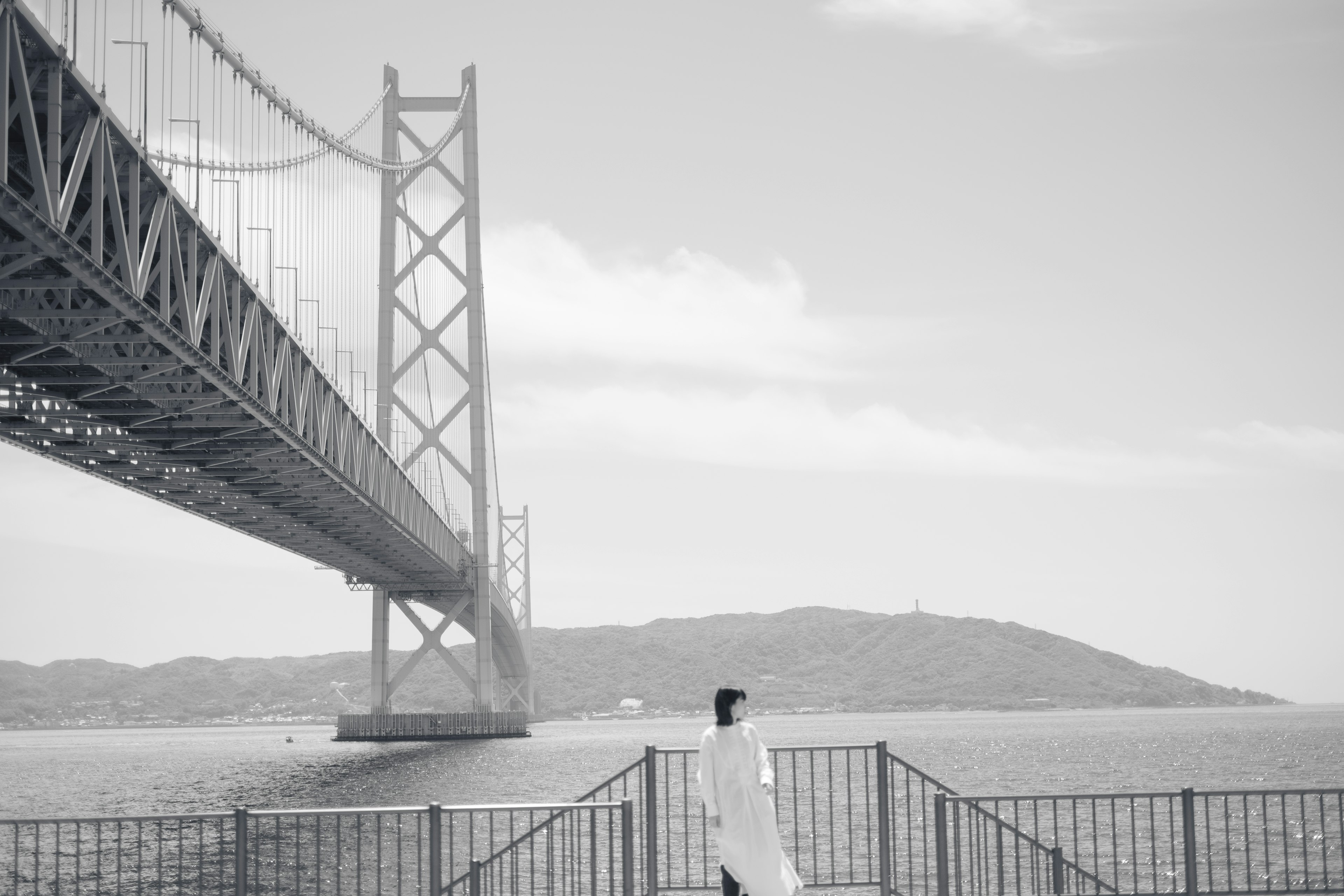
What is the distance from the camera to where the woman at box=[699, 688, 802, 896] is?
8500mm

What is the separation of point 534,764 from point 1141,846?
26.1 meters

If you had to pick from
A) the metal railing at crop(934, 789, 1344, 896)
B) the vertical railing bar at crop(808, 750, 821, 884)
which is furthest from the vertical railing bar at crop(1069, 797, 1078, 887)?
the vertical railing bar at crop(808, 750, 821, 884)

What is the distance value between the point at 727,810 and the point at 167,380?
54.7 feet

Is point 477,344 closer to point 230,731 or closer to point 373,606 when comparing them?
point 373,606

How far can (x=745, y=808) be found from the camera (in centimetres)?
856

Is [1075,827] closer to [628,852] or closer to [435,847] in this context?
[628,852]

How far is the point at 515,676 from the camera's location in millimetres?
92750

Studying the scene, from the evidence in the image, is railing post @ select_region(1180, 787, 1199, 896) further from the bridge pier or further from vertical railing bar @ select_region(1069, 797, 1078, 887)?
the bridge pier

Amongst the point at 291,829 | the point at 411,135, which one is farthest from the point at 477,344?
the point at 291,829

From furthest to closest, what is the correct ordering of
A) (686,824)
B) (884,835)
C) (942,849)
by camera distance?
(884,835) → (942,849) → (686,824)

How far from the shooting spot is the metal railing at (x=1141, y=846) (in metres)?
9.92

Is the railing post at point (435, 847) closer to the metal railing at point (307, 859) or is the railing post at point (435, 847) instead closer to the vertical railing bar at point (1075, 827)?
the metal railing at point (307, 859)

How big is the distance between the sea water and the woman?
12476 mm

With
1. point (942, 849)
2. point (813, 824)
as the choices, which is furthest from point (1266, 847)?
point (813, 824)
